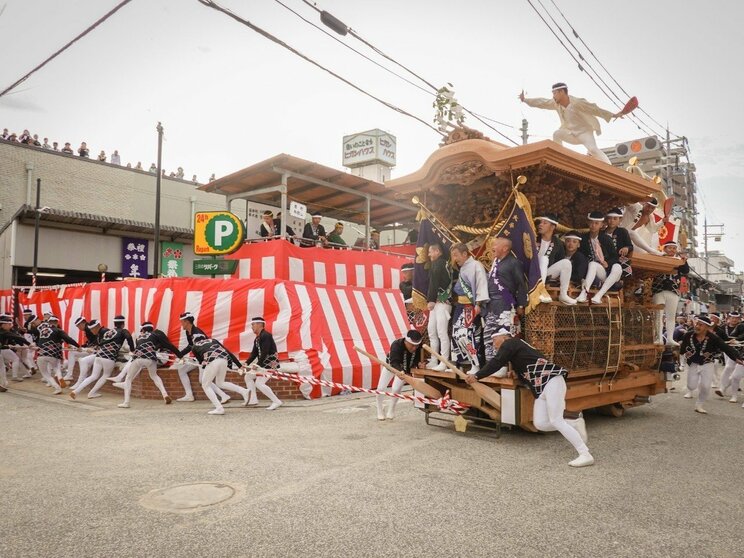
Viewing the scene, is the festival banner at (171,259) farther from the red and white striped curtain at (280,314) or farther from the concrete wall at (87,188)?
the red and white striped curtain at (280,314)

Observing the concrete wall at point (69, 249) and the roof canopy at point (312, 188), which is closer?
the roof canopy at point (312, 188)

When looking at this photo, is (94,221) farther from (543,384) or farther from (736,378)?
(736,378)

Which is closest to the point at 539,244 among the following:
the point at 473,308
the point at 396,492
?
the point at 473,308

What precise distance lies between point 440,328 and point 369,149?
42185 millimetres

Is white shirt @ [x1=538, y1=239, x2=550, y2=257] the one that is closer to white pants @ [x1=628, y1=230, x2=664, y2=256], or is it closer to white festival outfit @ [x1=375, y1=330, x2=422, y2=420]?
white festival outfit @ [x1=375, y1=330, x2=422, y2=420]

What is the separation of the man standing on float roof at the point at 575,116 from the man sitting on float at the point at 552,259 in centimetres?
247

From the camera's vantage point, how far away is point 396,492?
16.6ft

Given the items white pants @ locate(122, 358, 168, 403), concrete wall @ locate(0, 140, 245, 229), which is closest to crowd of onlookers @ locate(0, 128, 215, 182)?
concrete wall @ locate(0, 140, 245, 229)

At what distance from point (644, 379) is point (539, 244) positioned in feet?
12.0

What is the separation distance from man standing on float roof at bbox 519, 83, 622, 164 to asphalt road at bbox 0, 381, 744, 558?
524cm

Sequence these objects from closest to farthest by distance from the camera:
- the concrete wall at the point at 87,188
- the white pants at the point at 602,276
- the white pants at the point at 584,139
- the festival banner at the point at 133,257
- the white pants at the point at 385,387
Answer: the white pants at the point at 602,276 < the white pants at the point at 385,387 < the white pants at the point at 584,139 < the concrete wall at the point at 87,188 < the festival banner at the point at 133,257

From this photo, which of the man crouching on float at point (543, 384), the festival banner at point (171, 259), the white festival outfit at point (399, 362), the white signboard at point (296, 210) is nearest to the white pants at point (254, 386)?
the white festival outfit at point (399, 362)

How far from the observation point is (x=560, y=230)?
8.59 m

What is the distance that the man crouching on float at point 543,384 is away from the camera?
6.20m
